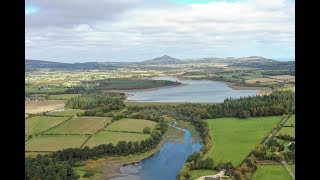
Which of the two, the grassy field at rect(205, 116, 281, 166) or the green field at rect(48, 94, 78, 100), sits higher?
the green field at rect(48, 94, 78, 100)

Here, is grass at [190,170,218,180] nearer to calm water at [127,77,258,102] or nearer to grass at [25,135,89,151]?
grass at [25,135,89,151]

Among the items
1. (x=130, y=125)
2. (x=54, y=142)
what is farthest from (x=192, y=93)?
(x=54, y=142)

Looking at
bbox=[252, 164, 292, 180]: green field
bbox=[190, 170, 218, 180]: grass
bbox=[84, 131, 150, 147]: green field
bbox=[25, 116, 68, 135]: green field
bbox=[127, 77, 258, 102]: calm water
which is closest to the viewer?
bbox=[252, 164, 292, 180]: green field

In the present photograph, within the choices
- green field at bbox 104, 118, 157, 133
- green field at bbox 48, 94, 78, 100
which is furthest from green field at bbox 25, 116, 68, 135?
green field at bbox 48, 94, 78, 100

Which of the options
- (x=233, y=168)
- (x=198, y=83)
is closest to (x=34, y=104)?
(x=233, y=168)

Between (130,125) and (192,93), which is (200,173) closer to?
(130,125)
